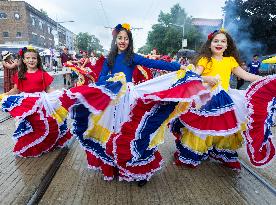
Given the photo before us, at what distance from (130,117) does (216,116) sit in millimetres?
1153

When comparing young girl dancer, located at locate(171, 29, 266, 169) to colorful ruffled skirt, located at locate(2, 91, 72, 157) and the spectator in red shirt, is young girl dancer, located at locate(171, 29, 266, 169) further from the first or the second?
the spectator in red shirt

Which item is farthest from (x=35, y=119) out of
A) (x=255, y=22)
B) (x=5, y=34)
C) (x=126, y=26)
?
(x=5, y=34)

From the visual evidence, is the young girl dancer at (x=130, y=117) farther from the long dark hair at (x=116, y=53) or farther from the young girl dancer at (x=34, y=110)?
the young girl dancer at (x=34, y=110)

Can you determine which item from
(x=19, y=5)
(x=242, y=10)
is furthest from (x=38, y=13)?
(x=242, y=10)

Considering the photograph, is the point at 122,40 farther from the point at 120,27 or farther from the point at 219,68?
the point at 219,68

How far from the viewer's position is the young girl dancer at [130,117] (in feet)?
12.0

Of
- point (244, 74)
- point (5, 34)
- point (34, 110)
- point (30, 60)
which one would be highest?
point (5, 34)

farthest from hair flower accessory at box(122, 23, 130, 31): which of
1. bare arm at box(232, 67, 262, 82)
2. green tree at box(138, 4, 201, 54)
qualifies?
green tree at box(138, 4, 201, 54)

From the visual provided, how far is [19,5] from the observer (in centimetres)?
5706

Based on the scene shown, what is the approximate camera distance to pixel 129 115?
3867 mm

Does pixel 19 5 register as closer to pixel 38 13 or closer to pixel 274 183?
pixel 38 13

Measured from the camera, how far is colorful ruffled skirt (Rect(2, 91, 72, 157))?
16.1ft

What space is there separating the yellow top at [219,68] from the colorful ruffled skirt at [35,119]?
7.06 feet

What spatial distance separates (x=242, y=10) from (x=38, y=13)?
47.4m
